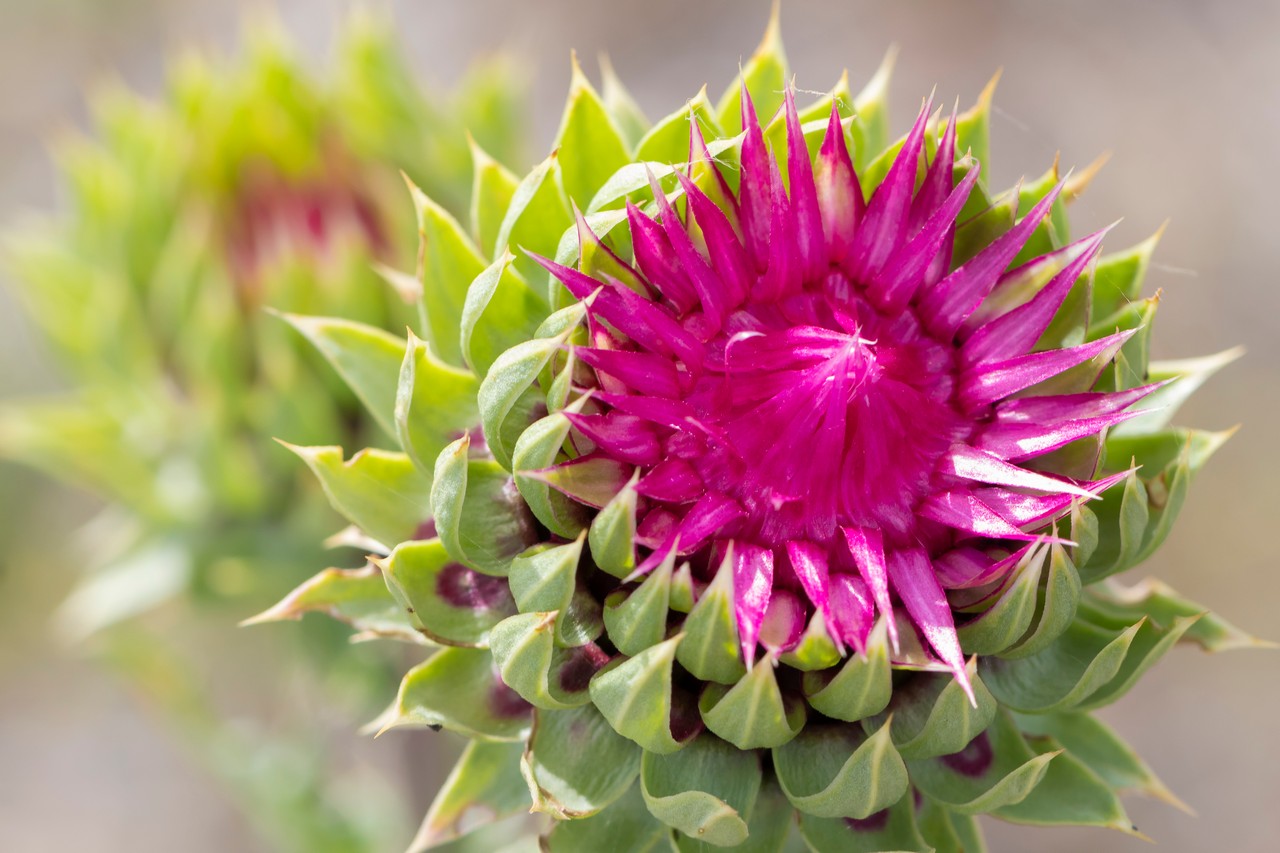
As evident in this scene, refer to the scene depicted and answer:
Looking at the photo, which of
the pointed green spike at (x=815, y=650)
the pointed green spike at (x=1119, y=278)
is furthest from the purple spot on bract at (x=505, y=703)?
the pointed green spike at (x=1119, y=278)

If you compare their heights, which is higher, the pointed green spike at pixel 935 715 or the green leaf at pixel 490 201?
the green leaf at pixel 490 201

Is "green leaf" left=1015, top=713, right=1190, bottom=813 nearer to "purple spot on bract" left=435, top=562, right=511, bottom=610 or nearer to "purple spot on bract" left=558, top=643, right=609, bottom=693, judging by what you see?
"purple spot on bract" left=558, top=643, right=609, bottom=693

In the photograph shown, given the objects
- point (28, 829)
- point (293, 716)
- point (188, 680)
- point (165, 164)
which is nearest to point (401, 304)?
point (165, 164)

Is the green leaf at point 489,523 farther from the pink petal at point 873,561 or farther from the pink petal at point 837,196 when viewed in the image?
the pink petal at point 837,196

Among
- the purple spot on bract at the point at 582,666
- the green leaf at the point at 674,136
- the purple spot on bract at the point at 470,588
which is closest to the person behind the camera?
the purple spot on bract at the point at 582,666

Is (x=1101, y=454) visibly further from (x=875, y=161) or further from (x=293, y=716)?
(x=293, y=716)

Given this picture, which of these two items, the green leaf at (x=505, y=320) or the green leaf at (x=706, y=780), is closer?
the green leaf at (x=706, y=780)

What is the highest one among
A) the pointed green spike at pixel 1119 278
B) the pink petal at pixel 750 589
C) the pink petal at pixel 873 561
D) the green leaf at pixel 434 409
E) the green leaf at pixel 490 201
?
the pointed green spike at pixel 1119 278
